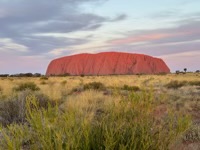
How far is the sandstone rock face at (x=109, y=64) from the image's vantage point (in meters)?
179

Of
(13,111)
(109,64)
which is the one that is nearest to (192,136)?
(13,111)

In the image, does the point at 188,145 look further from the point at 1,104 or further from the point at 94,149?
the point at 1,104

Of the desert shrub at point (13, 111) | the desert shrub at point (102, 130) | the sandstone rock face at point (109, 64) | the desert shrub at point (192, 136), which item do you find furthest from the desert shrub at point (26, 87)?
the sandstone rock face at point (109, 64)

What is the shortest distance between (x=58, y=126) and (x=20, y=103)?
6579mm

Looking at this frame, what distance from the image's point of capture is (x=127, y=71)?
575 ft

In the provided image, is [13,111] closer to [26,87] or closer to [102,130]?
[102,130]

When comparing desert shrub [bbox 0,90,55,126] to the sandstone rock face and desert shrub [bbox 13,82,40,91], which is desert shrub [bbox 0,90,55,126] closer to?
desert shrub [bbox 13,82,40,91]

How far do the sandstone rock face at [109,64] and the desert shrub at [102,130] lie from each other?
169 meters

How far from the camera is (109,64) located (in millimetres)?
181875

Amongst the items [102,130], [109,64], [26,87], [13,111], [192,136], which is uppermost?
[109,64]

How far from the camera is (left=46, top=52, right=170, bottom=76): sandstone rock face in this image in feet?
586

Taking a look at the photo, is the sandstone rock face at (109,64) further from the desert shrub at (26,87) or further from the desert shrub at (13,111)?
the desert shrub at (13,111)

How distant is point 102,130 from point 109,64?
6987 inches

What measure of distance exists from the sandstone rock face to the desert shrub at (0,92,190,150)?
169497mm
